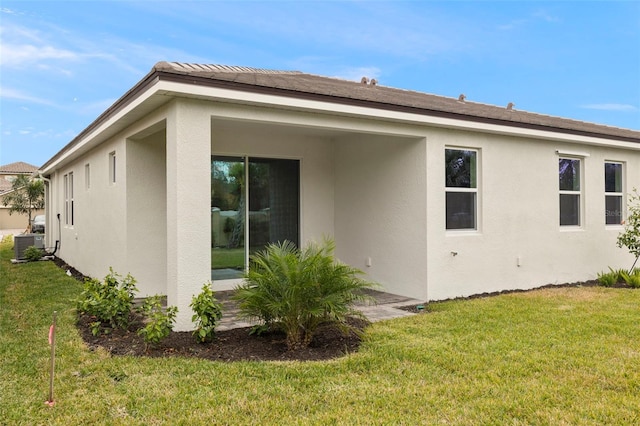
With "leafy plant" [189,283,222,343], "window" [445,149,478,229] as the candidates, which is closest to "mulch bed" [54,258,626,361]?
"leafy plant" [189,283,222,343]

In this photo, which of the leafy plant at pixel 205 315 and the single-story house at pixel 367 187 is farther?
the single-story house at pixel 367 187

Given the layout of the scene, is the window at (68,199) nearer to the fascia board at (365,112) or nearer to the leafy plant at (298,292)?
the fascia board at (365,112)

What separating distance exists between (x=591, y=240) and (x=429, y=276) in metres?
5.10

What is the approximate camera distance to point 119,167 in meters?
→ 8.71

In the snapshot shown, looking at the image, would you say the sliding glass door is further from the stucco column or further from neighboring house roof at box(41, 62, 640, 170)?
the stucco column

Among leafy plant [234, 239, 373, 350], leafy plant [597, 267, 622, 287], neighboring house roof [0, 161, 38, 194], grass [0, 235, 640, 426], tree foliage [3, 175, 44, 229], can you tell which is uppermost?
neighboring house roof [0, 161, 38, 194]

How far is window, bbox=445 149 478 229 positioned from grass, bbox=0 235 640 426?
2653 mm

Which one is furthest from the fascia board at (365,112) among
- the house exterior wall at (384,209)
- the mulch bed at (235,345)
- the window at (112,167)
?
the window at (112,167)

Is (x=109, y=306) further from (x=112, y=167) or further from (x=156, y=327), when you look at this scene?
(x=112, y=167)

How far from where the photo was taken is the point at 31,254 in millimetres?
15359

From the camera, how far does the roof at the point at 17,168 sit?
2037 inches

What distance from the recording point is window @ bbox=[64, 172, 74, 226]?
1431cm

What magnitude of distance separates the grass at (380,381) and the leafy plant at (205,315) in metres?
0.57

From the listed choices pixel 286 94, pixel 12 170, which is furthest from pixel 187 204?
pixel 12 170
